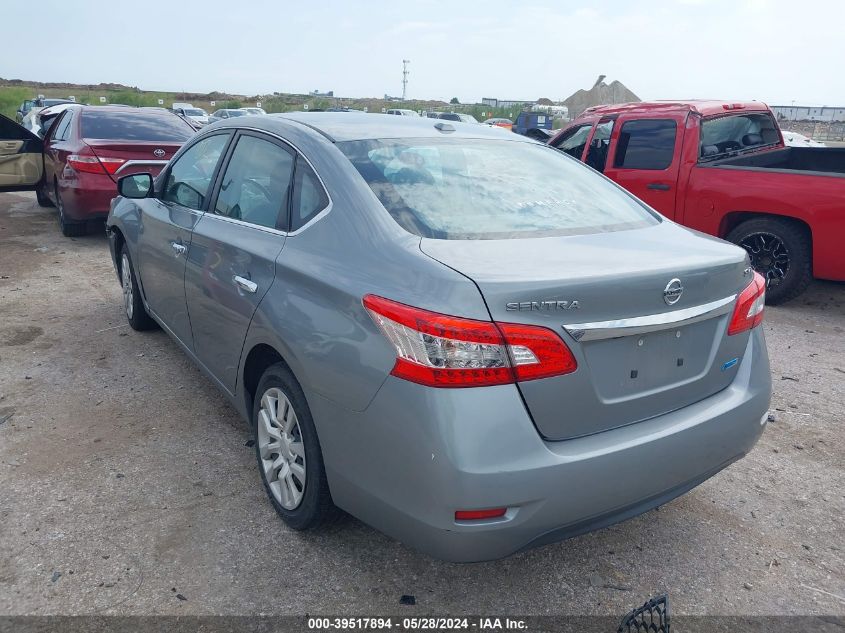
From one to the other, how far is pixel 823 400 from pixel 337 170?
137 inches

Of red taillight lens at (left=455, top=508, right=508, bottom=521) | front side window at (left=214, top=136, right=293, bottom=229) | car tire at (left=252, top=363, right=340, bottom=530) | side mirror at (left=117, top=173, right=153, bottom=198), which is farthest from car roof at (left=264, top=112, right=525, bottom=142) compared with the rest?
red taillight lens at (left=455, top=508, right=508, bottom=521)

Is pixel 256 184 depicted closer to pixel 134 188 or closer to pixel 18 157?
pixel 134 188

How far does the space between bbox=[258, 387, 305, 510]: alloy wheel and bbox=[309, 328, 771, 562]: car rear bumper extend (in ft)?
0.98

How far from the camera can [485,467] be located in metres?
1.97

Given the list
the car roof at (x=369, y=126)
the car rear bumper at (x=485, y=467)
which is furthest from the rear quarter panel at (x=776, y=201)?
the car rear bumper at (x=485, y=467)

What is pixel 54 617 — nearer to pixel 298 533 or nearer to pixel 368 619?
pixel 298 533

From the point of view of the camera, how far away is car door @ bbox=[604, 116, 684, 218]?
6837mm

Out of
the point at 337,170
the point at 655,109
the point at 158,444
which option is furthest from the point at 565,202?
the point at 655,109

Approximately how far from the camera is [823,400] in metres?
4.29

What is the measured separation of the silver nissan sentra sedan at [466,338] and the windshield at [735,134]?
4.24 m

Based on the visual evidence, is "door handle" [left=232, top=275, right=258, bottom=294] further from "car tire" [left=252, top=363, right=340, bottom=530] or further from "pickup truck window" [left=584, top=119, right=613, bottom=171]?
"pickup truck window" [left=584, top=119, right=613, bottom=171]

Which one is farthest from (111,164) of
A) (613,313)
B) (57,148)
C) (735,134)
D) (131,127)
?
(613,313)

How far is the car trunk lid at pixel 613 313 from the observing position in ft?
6.71

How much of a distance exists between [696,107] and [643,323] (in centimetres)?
560
